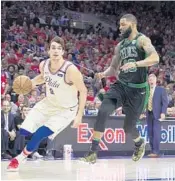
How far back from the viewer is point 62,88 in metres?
7.81

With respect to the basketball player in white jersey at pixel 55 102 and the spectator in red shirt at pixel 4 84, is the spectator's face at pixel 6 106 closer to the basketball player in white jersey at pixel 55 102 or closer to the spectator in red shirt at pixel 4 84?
the spectator in red shirt at pixel 4 84

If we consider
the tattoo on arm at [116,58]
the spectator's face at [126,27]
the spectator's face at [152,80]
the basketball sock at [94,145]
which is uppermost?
the spectator's face at [126,27]

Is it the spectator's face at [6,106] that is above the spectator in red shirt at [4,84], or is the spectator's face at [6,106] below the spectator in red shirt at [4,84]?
below

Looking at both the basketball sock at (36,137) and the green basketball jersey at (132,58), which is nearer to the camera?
the basketball sock at (36,137)

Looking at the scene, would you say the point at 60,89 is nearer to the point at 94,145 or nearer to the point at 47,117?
the point at 47,117

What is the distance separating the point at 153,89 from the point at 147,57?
5.06 m

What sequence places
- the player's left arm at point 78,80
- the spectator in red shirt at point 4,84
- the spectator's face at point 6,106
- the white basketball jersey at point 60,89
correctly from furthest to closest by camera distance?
the spectator in red shirt at point 4,84 → the spectator's face at point 6,106 → the white basketball jersey at point 60,89 → the player's left arm at point 78,80

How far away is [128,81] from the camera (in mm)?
8148

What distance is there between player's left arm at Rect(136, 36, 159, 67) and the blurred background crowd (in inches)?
173

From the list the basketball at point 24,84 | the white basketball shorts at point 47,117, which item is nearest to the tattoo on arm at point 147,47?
the white basketball shorts at point 47,117

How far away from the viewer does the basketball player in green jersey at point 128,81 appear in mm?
8000

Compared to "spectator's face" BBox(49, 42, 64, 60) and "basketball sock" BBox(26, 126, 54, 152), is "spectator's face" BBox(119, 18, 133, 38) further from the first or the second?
"basketball sock" BBox(26, 126, 54, 152)

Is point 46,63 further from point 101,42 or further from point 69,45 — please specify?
point 101,42

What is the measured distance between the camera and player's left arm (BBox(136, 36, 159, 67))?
763 cm
